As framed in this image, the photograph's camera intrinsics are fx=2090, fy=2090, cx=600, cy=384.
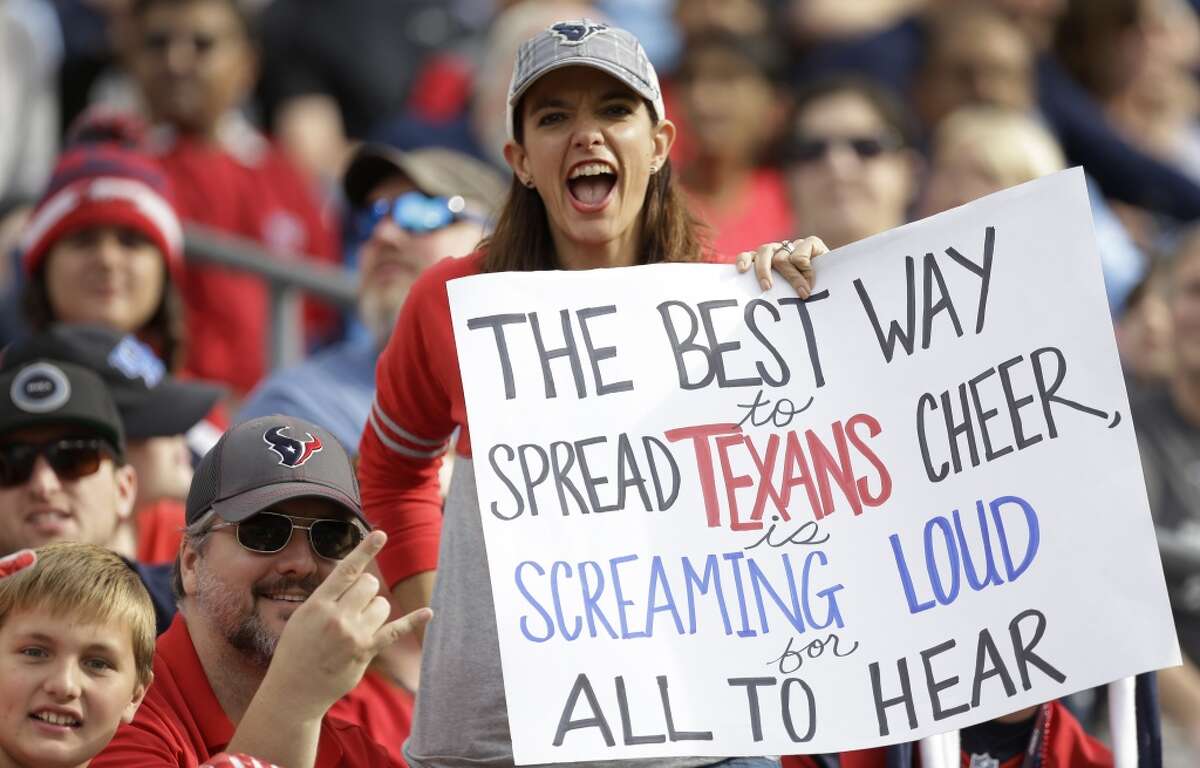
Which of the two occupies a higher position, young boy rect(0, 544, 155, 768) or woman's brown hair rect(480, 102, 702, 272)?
woman's brown hair rect(480, 102, 702, 272)

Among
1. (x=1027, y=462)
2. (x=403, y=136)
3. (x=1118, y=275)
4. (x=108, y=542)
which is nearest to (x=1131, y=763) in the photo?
(x=1027, y=462)

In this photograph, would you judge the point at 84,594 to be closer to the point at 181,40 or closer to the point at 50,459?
the point at 50,459

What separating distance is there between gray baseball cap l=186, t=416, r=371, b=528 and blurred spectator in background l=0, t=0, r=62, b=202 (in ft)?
14.5

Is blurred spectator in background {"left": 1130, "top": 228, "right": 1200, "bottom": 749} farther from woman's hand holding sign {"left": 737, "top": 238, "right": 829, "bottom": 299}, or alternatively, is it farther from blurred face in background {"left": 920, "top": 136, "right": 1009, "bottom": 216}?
woman's hand holding sign {"left": 737, "top": 238, "right": 829, "bottom": 299}

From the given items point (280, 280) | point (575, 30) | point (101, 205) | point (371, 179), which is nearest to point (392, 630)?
point (575, 30)

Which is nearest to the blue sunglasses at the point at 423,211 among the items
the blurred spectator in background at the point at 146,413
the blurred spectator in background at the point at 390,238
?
the blurred spectator in background at the point at 390,238

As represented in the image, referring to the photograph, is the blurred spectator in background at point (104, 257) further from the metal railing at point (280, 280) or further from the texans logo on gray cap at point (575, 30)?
the texans logo on gray cap at point (575, 30)

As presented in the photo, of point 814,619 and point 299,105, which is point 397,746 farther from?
point 299,105

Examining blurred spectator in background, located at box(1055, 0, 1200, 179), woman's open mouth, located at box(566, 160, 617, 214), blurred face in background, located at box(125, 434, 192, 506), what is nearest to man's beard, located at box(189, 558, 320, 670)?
woman's open mouth, located at box(566, 160, 617, 214)

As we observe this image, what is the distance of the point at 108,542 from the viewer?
15.4 ft

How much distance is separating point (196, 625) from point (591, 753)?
0.78 m

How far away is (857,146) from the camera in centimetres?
717

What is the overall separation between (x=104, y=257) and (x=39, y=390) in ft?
5.28

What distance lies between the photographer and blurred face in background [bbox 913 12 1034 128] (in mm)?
8320
